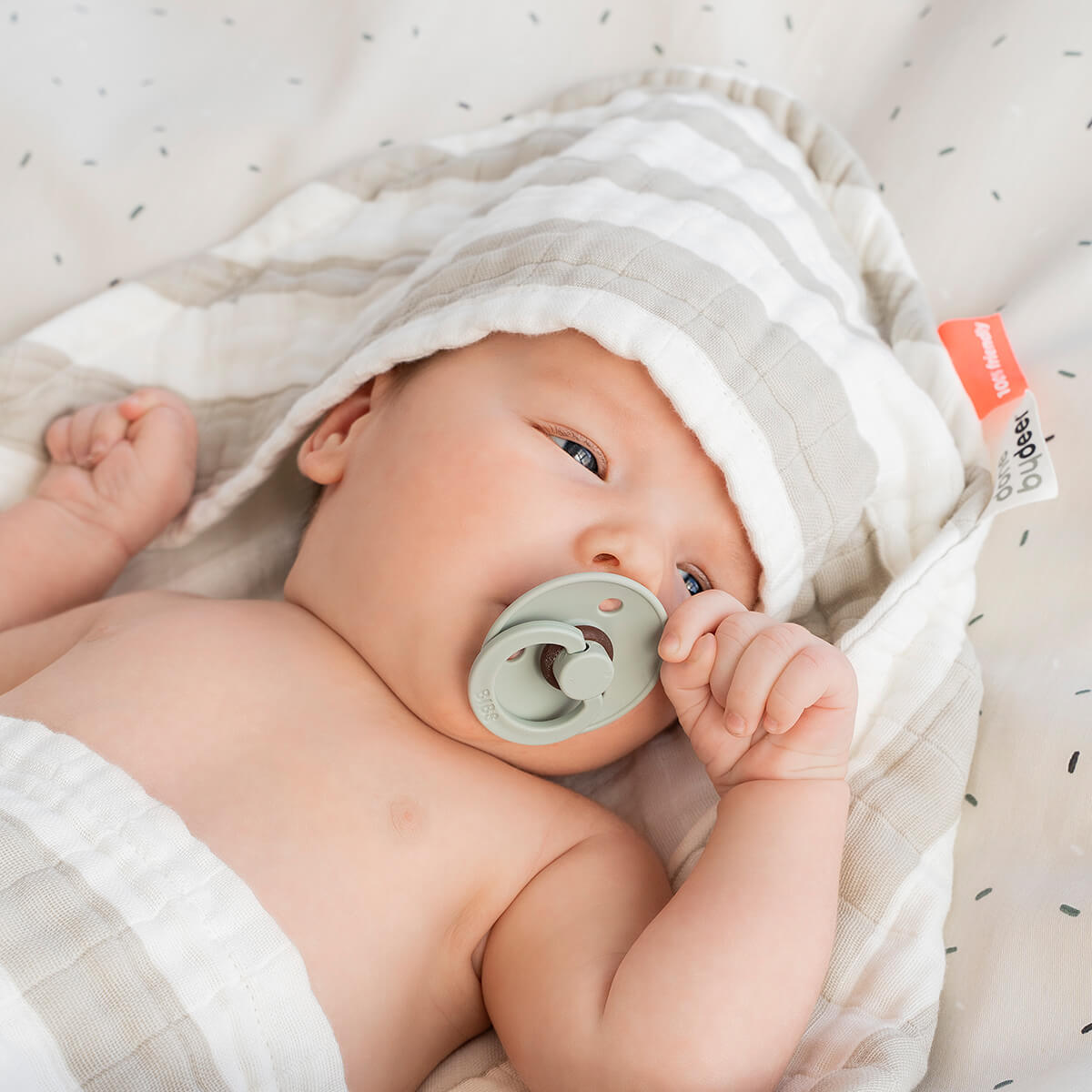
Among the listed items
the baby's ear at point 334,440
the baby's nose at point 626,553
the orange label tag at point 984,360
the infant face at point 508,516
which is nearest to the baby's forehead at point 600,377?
the infant face at point 508,516

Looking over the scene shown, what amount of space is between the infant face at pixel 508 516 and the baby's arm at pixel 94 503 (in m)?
0.41

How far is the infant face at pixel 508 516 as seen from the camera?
3.72 ft

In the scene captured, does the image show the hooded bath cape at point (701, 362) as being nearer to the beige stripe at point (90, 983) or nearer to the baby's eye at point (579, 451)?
the baby's eye at point (579, 451)

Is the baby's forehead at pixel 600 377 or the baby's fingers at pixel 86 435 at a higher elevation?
the baby's forehead at pixel 600 377

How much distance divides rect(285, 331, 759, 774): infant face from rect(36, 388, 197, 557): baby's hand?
40 cm

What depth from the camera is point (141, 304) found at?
1.74 m

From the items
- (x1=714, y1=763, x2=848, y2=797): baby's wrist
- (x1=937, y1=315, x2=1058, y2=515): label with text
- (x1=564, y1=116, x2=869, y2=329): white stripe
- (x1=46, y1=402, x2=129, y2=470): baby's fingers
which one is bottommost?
(x1=714, y1=763, x2=848, y2=797): baby's wrist

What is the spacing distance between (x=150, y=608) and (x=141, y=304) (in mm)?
662

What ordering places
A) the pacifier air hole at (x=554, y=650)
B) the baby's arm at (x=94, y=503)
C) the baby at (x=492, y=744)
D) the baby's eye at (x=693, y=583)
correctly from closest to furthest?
the baby at (x=492, y=744) → the pacifier air hole at (x=554, y=650) → the baby's eye at (x=693, y=583) → the baby's arm at (x=94, y=503)

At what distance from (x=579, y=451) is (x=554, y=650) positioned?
236mm

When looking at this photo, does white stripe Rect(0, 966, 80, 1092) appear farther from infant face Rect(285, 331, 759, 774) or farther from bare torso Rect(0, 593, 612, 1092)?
infant face Rect(285, 331, 759, 774)

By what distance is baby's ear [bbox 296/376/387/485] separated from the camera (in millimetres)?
1369

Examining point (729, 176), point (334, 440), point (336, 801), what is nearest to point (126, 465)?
point (334, 440)

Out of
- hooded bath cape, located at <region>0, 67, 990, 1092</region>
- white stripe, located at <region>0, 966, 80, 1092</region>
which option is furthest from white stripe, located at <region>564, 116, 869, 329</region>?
white stripe, located at <region>0, 966, 80, 1092</region>
